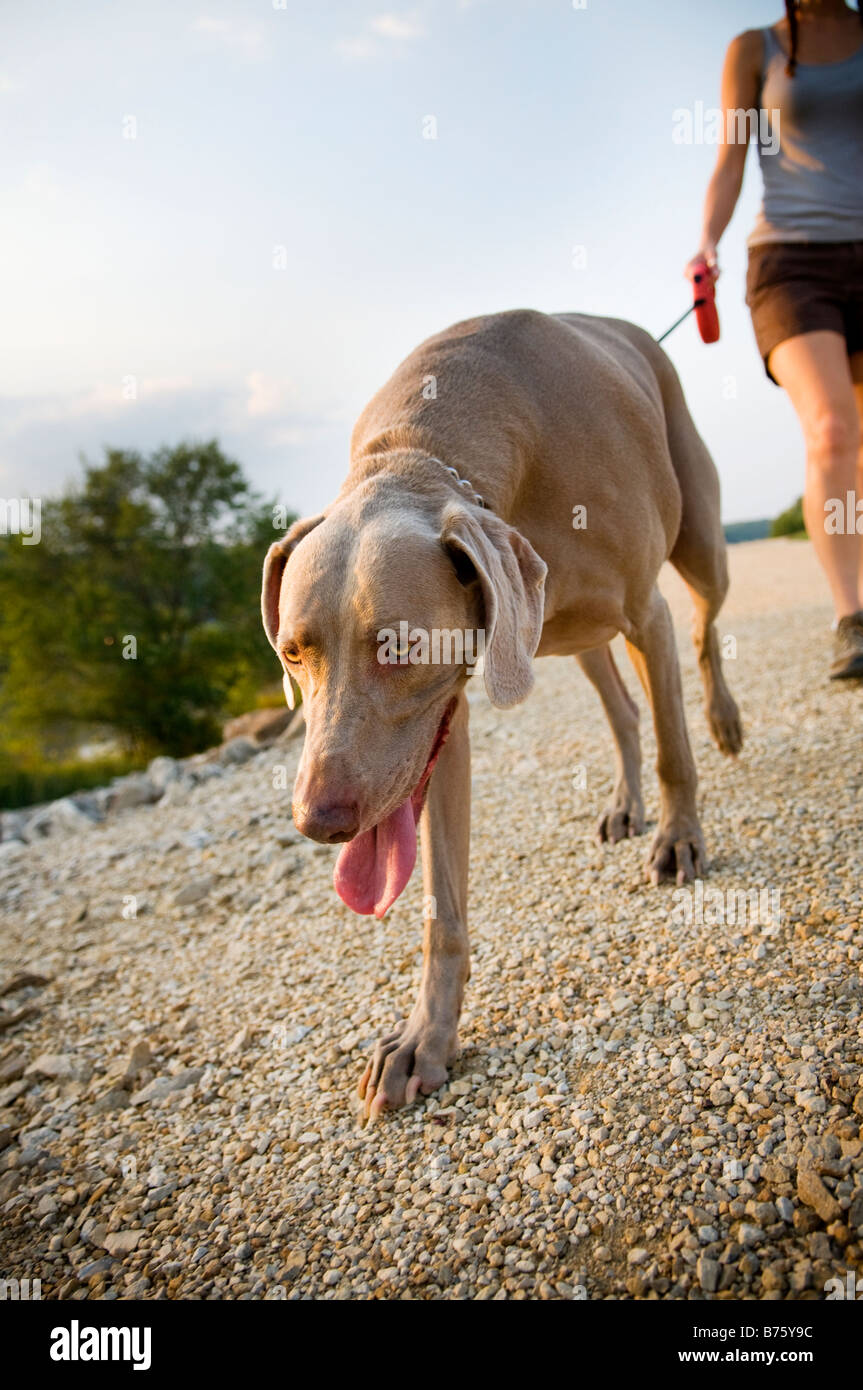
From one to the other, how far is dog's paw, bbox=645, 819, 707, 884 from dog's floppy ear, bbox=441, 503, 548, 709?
1447 millimetres

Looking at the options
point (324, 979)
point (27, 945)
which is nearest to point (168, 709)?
point (27, 945)

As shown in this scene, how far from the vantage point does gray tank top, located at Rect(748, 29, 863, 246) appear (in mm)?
3691

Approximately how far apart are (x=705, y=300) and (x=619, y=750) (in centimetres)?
209

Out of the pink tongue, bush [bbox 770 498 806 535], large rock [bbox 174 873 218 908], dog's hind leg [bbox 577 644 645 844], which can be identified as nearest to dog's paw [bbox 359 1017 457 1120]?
the pink tongue

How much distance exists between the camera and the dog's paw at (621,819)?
3.84 meters

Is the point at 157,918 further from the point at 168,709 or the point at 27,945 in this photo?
the point at 168,709

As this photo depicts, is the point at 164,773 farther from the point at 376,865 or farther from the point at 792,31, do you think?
the point at 792,31

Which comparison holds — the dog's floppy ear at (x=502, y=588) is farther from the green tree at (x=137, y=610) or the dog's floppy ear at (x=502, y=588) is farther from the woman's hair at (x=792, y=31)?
the green tree at (x=137, y=610)

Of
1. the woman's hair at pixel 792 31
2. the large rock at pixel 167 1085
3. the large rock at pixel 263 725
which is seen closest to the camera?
the large rock at pixel 167 1085

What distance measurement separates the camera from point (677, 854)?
326 cm

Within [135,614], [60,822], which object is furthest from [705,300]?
[135,614]

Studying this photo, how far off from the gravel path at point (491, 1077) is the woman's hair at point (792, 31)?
312cm

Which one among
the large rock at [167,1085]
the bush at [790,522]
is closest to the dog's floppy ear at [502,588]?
the large rock at [167,1085]

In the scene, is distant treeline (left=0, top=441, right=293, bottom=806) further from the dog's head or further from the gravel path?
the dog's head
